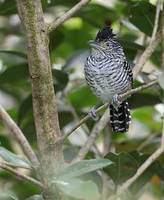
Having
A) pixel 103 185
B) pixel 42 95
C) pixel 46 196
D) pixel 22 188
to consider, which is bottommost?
pixel 22 188

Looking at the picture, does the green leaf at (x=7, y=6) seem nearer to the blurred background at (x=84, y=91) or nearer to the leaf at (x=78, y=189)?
the blurred background at (x=84, y=91)

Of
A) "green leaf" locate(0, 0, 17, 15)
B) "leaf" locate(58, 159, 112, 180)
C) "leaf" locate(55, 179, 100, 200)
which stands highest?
"green leaf" locate(0, 0, 17, 15)

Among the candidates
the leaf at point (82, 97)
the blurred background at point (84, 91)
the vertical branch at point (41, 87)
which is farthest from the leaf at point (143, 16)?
the vertical branch at point (41, 87)

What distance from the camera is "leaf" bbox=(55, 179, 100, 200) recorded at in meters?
1.80

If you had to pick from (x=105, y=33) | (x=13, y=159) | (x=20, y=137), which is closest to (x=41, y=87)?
(x=20, y=137)

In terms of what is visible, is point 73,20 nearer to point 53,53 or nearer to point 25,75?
point 53,53

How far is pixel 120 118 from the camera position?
385 cm

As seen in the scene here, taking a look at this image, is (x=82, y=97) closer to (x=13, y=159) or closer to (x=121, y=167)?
(x=121, y=167)

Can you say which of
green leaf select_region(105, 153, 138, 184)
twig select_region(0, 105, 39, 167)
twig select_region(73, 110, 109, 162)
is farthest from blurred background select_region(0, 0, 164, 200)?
twig select_region(0, 105, 39, 167)

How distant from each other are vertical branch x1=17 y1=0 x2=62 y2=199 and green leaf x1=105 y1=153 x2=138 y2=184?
0.34 metres

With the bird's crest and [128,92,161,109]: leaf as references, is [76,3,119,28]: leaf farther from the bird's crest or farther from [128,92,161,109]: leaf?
[128,92,161,109]: leaf

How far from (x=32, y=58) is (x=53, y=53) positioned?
74.3 inches

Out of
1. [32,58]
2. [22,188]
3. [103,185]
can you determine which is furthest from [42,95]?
[22,188]

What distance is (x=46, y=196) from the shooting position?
6.59 feet
